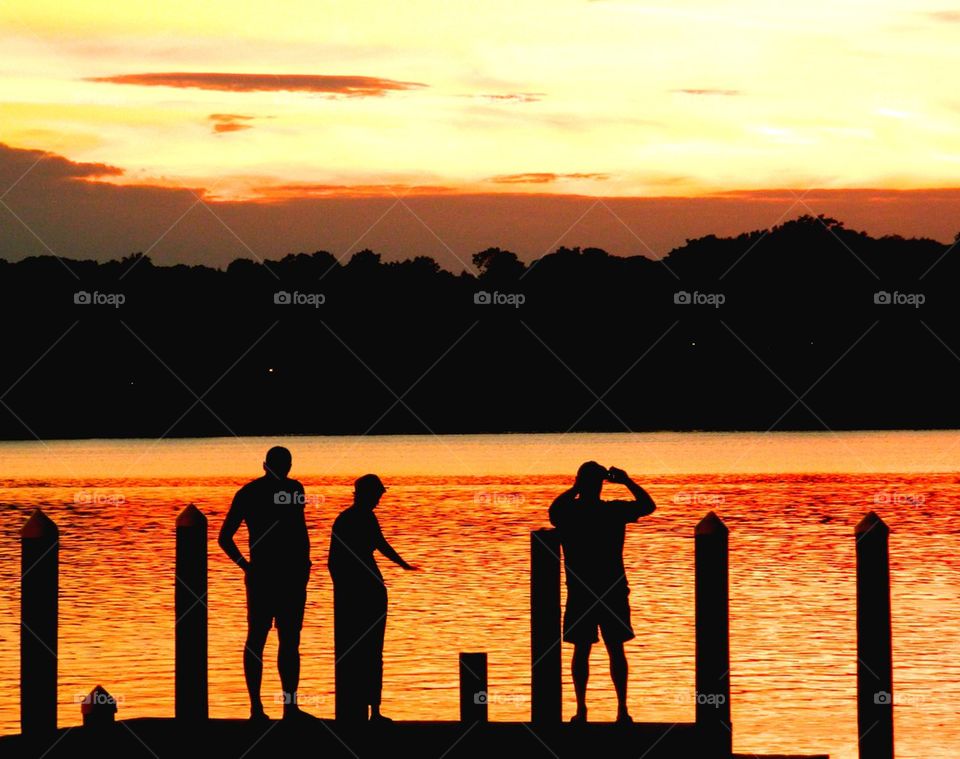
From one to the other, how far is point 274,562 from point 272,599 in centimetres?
37

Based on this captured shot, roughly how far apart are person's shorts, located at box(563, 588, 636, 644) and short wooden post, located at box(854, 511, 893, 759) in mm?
2042

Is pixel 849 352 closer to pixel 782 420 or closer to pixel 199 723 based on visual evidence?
pixel 782 420

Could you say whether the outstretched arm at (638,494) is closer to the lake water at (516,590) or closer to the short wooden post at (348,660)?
the short wooden post at (348,660)

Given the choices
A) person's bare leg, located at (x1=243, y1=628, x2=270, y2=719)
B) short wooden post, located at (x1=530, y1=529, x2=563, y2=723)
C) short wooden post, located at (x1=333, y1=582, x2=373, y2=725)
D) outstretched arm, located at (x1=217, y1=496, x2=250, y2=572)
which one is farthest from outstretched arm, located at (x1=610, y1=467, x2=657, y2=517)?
person's bare leg, located at (x1=243, y1=628, x2=270, y2=719)

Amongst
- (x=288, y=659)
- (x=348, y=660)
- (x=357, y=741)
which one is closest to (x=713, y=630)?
(x=357, y=741)

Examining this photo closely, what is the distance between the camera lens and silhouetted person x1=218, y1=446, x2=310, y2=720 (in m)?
16.2

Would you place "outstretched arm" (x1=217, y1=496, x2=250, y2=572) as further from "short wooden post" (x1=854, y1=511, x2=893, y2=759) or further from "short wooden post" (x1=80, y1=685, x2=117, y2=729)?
"short wooden post" (x1=854, y1=511, x2=893, y2=759)

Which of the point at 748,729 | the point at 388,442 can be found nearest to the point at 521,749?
the point at 748,729

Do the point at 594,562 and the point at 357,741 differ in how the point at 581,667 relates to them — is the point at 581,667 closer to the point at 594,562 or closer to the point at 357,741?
the point at 594,562

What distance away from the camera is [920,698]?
2391 cm

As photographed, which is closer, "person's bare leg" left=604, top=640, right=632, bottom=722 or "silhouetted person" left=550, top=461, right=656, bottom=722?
"silhouetted person" left=550, top=461, right=656, bottom=722

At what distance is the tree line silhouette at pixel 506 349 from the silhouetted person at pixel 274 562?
100 metres

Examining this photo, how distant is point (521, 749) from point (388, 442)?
118127mm

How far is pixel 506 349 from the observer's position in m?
135
